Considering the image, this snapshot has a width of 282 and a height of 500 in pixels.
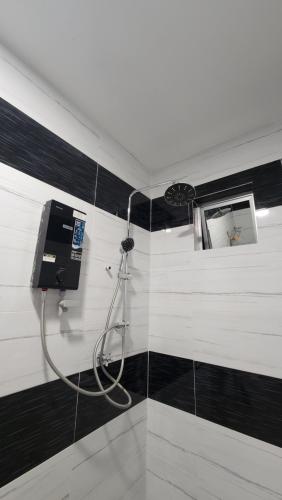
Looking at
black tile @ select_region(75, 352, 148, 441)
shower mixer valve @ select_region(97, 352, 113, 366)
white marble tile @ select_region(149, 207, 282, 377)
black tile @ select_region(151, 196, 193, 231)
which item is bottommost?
black tile @ select_region(75, 352, 148, 441)

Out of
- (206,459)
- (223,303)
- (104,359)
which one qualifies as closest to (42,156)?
(104,359)

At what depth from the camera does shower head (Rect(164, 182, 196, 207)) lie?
1333mm

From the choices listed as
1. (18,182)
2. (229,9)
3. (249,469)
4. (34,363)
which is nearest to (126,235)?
(18,182)

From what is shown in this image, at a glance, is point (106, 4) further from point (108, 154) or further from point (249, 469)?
point (249, 469)

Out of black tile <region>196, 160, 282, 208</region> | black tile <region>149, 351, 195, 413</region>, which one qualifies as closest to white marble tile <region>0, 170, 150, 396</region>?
black tile <region>149, 351, 195, 413</region>

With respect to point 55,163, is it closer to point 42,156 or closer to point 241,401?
point 42,156

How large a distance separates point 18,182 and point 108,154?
0.70 meters

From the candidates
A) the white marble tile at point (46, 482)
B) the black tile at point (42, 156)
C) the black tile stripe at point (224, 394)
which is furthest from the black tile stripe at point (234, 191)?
the white marble tile at point (46, 482)

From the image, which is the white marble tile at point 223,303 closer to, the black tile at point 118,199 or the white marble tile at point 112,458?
the black tile at point 118,199

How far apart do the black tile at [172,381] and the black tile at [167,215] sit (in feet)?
3.09

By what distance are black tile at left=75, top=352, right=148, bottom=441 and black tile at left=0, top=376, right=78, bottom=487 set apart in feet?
0.19

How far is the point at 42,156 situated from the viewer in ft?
3.40

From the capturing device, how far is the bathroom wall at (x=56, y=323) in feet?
2.77

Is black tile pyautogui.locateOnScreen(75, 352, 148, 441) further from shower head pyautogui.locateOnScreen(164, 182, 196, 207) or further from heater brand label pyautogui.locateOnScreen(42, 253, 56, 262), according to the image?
shower head pyautogui.locateOnScreen(164, 182, 196, 207)
